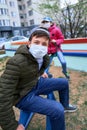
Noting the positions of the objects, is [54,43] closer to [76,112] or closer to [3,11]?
[76,112]

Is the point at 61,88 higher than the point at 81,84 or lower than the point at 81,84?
higher

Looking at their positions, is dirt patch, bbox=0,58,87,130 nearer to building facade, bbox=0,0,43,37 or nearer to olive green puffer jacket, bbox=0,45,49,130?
olive green puffer jacket, bbox=0,45,49,130

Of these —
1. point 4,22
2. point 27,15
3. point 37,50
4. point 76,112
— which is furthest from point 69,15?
point 27,15

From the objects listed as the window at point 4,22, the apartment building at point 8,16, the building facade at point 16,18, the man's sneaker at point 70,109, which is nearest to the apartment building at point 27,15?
the building facade at point 16,18

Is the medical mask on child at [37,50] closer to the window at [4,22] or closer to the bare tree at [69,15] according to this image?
the bare tree at [69,15]

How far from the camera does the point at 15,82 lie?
2.15 metres

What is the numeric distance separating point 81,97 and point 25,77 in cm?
184

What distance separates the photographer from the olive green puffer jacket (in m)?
2.08

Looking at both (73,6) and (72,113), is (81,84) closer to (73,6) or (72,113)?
(72,113)

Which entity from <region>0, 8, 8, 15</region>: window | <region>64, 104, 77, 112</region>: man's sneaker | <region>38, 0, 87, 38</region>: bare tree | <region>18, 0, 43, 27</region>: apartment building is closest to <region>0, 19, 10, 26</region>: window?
<region>0, 8, 8, 15</region>: window

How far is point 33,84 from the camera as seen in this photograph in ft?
7.95

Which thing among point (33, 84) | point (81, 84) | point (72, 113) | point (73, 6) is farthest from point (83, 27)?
point (33, 84)

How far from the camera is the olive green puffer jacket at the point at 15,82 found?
2.08m

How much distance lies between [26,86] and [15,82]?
226 mm
